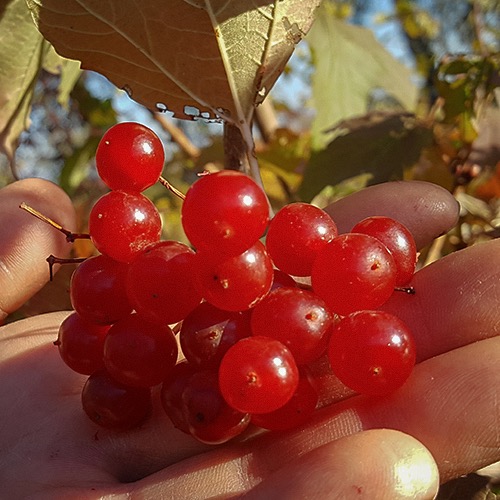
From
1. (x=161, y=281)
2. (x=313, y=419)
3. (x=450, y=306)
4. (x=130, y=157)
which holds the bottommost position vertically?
(x=313, y=419)

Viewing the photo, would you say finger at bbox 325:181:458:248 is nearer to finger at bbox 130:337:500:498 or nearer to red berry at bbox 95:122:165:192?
finger at bbox 130:337:500:498

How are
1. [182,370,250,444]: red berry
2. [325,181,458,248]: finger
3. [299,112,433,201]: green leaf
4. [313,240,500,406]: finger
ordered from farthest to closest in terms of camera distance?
1. [299,112,433,201]: green leaf
2. [325,181,458,248]: finger
3. [313,240,500,406]: finger
4. [182,370,250,444]: red berry

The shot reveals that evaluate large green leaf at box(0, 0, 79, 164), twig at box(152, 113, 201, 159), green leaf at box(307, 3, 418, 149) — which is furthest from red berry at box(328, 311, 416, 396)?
twig at box(152, 113, 201, 159)

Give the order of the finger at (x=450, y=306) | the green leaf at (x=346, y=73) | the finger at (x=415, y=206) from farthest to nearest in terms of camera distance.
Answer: the green leaf at (x=346, y=73)
the finger at (x=415, y=206)
the finger at (x=450, y=306)

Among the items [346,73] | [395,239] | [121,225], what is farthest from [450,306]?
[346,73]

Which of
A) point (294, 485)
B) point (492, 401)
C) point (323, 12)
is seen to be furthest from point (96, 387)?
point (323, 12)

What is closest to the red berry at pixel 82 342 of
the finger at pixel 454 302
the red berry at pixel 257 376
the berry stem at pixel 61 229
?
the berry stem at pixel 61 229

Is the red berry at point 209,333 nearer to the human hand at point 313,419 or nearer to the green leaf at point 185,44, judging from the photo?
the human hand at point 313,419

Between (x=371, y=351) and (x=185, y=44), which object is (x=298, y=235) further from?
(x=185, y=44)
